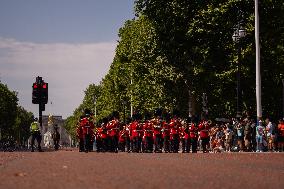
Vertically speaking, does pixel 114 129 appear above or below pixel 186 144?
above

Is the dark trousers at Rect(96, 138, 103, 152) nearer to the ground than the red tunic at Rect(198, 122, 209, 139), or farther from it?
nearer to the ground

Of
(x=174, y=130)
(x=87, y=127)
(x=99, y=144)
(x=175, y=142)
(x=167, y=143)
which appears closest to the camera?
(x=174, y=130)

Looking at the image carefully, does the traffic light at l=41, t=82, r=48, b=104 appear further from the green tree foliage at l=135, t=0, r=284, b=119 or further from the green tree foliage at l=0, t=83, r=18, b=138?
the green tree foliage at l=0, t=83, r=18, b=138

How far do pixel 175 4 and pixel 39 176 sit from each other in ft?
93.0

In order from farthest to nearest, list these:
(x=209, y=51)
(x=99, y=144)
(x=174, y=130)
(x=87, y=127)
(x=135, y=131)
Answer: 1. (x=209, y=51)
2. (x=99, y=144)
3. (x=135, y=131)
4. (x=87, y=127)
5. (x=174, y=130)

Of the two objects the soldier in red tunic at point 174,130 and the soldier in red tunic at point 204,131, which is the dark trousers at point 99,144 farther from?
the soldier in red tunic at point 204,131

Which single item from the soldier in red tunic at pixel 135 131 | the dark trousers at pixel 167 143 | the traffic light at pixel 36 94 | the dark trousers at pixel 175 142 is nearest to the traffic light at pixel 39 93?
the traffic light at pixel 36 94

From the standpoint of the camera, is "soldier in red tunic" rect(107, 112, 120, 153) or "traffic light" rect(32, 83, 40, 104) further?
"soldier in red tunic" rect(107, 112, 120, 153)

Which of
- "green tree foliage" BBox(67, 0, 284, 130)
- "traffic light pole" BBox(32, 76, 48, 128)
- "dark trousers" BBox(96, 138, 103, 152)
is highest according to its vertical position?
"green tree foliage" BBox(67, 0, 284, 130)

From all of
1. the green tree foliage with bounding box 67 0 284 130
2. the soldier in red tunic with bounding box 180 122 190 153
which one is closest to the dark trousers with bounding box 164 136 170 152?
the soldier in red tunic with bounding box 180 122 190 153

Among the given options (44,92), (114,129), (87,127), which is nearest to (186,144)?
(114,129)

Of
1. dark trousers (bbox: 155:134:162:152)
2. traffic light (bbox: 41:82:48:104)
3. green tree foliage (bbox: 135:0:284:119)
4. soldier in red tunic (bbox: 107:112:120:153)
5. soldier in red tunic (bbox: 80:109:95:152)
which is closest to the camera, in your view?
traffic light (bbox: 41:82:48:104)

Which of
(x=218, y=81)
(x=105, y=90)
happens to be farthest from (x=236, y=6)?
(x=105, y=90)

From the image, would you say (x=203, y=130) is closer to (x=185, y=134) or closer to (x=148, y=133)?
(x=185, y=134)
